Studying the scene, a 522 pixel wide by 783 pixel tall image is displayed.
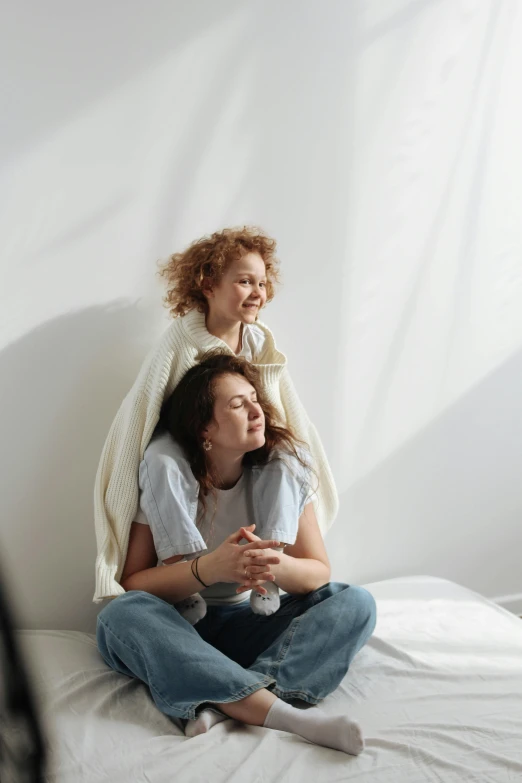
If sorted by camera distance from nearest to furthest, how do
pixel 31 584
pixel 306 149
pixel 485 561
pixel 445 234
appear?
1. pixel 31 584
2. pixel 306 149
3. pixel 445 234
4. pixel 485 561

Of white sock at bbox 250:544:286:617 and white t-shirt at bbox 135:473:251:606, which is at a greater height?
white t-shirt at bbox 135:473:251:606

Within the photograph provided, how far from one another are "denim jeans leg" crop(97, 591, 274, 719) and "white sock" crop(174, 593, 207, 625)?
9 centimetres

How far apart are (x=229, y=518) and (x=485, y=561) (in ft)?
→ 3.23

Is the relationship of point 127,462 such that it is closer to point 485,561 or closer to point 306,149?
point 306,149

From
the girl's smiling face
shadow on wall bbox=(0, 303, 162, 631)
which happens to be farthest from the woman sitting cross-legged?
shadow on wall bbox=(0, 303, 162, 631)

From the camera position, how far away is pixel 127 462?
164 centimetres

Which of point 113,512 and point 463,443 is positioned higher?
point 463,443

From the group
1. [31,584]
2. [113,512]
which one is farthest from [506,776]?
[31,584]

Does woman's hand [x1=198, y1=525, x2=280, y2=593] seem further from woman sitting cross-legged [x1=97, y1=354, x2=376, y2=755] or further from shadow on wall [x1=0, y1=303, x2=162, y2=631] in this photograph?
shadow on wall [x1=0, y1=303, x2=162, y2=631]

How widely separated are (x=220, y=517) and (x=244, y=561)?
24 centimetres

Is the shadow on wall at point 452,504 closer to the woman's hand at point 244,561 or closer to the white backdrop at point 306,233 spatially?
the white backdrop at point 306,233

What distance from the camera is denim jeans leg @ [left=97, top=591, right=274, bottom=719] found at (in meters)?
1.34

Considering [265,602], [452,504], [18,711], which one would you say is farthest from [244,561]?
[18,711]

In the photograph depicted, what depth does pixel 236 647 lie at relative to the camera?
1.61 m
